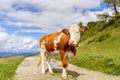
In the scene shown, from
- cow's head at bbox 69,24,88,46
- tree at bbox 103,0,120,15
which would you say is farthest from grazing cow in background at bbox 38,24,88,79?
tree at bbox 103,0,120,15

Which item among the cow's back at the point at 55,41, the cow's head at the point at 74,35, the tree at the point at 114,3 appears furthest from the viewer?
the tree at the point at 114,3

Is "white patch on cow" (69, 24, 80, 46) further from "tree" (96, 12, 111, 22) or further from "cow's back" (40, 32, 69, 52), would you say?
"tree" (96, 12, 111, 22)

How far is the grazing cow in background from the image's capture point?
18172 millimetres

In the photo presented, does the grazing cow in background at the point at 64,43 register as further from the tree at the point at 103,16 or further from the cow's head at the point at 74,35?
the tree at the point at 103,16

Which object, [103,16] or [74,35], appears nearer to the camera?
[74,35]

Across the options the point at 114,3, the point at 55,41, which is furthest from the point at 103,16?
the point at 55,41

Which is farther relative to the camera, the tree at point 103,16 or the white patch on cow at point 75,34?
the tree at point 103,16

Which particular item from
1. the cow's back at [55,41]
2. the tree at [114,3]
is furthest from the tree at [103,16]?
the cow's back at [55,41]

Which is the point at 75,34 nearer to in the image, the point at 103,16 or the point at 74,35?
the point at 74,35

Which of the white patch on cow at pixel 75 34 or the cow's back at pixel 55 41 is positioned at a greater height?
the white patch on cow at pixel 75 34

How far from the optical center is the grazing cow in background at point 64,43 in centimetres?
1817

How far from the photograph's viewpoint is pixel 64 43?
1906 cm

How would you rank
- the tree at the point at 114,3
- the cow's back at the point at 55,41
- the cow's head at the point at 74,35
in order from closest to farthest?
the cow's head at the point at 74,35 → the cow's back at the point at 55,41 → the tree at the point at 114,3

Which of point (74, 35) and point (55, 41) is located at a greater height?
point (74, 35)
